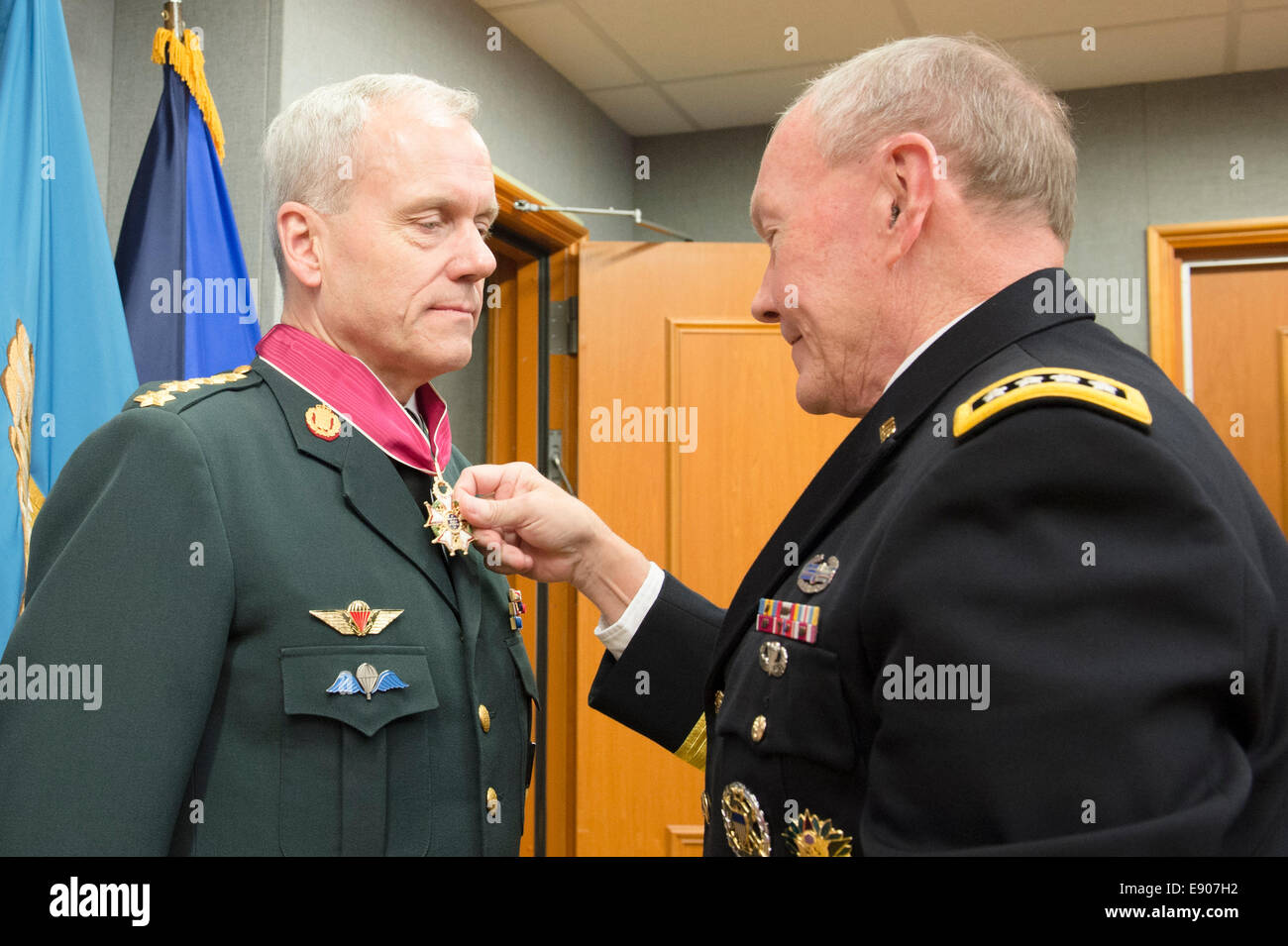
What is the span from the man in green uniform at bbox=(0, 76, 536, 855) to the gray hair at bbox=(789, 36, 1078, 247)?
484 millimetres

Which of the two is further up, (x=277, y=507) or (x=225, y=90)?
(x=225, y=90)

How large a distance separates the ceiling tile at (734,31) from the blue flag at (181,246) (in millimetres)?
1276

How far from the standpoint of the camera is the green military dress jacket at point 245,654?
97cm

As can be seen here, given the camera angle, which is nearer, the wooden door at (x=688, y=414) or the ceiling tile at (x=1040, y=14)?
the ceiling tile at (x=1040, y=14)

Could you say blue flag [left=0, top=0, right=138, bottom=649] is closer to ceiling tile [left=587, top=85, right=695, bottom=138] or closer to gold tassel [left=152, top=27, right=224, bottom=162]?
gold tassel [left=152, top=27, right=224, bottom=162]

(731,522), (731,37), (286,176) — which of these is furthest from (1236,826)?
(731,37)

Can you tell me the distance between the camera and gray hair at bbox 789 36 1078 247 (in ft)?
3.10

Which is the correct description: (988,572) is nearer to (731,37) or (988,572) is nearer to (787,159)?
(787,159)

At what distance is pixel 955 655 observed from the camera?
2.23ft

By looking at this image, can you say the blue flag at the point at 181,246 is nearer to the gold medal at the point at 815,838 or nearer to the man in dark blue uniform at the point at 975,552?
the man in dark blue uniform at the point at 975,552

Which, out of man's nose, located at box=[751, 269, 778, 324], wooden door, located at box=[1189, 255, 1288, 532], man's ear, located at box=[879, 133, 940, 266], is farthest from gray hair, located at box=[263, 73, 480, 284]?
wooden door, located at box=[1189, 255, 1288, 532]

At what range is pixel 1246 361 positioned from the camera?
341cm

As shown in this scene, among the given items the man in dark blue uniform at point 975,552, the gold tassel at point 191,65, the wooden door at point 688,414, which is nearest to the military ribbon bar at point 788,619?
the man in dark blue uniform at point 975,552
